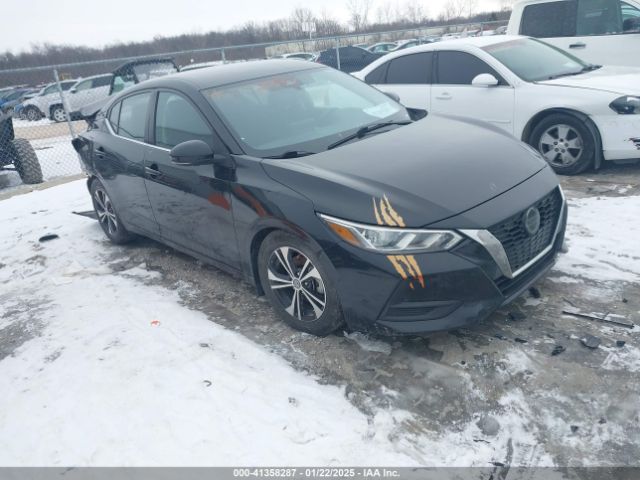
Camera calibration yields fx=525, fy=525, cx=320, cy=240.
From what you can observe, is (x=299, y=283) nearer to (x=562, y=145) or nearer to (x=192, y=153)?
(x=192, y=153)

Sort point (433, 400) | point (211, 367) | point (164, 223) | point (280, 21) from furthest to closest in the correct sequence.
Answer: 1. point (280, 21)
2. point (164, 223)
3. point (211, 367)
4. point (433, 400)

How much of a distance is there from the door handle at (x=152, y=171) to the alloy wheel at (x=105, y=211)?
1.18 m

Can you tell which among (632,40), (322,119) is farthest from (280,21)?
(322,119)

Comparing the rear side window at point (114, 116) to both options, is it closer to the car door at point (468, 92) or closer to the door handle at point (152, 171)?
the door handle at point (152, 171)

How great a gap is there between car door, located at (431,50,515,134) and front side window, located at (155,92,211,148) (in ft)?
12.7

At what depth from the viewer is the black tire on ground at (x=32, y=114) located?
71.6 ft

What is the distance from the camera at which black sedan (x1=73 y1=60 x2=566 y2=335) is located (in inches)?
111

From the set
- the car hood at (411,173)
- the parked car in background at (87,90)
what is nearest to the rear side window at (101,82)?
the parked car in background at (87,90)

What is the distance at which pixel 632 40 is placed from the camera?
7598mm

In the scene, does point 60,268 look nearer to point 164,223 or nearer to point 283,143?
point 164,223

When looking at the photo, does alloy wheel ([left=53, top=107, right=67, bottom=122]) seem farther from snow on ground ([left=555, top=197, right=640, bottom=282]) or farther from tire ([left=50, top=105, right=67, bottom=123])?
snow on ground ([left=555, top=197, right=640, bottom=282])

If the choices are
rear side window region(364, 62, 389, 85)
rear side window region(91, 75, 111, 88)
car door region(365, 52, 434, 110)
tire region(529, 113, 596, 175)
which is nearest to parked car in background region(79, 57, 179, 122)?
rear side window region(364, 62, 389, 85)

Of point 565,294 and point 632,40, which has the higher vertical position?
point 632,40

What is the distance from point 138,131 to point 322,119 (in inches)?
68.3
